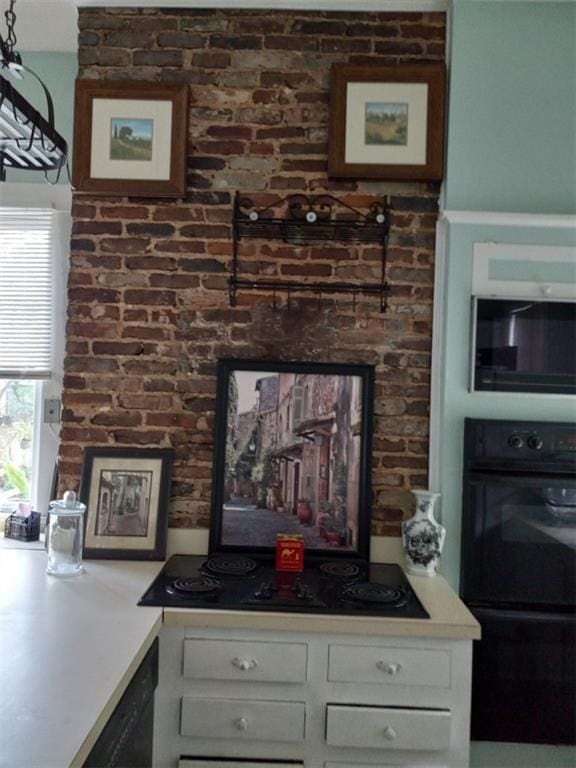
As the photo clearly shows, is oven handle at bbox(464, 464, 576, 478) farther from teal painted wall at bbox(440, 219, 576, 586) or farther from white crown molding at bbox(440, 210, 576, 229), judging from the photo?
white crown molding at bbox(440, 210, 576, 229)

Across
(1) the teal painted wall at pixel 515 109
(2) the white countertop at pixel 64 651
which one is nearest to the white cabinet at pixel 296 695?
(2) the white countertop at pixel 64 651

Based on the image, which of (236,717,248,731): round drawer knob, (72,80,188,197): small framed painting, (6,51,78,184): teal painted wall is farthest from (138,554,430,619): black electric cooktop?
(6,51,78,184): teal painted wall

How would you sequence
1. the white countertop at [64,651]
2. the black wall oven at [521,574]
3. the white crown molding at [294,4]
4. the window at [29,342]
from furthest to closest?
the window at [29,342], the white crown molding at [294,4], the black wall oven at [521,574], the white countertop at [64,651]

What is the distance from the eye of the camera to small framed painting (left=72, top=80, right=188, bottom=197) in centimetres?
233

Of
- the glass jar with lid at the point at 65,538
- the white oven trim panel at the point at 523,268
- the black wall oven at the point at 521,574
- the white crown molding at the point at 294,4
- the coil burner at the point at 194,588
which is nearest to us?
the coil burner at the point at 194,588

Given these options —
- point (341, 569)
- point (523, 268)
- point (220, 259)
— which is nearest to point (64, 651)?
Result: point (341, 569)

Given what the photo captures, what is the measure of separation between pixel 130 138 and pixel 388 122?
Answer: 98 centimetres

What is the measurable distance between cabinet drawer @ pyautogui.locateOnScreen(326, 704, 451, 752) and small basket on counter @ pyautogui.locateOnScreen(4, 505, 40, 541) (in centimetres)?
135

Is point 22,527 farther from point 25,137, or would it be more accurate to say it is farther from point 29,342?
point 25,137

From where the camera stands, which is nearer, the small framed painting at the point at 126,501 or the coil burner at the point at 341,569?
the coil burner at the point at 341,569

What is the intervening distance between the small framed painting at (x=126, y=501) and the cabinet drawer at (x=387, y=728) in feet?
2.78

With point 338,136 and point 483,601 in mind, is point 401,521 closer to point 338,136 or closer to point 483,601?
point 483,601

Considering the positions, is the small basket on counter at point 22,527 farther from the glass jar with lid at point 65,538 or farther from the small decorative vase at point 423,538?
the small decorative vase at point 423,538

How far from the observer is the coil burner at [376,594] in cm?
187
